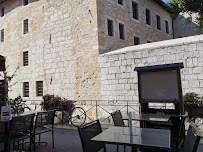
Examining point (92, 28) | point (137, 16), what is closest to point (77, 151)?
point (92, 28)

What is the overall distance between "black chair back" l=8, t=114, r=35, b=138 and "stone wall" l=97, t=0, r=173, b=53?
5396 millimetres

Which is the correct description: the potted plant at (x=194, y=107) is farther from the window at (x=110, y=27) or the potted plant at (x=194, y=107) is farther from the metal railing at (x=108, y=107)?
the window at (x=110, y=27)

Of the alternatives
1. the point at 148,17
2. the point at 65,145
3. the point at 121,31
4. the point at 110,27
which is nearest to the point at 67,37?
the point at 110,27

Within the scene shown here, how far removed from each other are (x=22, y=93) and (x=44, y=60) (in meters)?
2.64

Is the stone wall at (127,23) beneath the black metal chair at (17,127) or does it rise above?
above

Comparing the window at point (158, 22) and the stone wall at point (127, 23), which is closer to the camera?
the stone wall at point (127, 23)

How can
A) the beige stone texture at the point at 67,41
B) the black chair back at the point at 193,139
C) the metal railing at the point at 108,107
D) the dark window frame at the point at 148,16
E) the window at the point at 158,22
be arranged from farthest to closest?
the window at the point at 158,22 < the dark window frame at the point at 148,16 < the beige stone texture at the point at 67,41 < the metal railing at the point at 108,107 < the black chair back at the point at 193,139

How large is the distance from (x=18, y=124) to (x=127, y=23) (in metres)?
8.46

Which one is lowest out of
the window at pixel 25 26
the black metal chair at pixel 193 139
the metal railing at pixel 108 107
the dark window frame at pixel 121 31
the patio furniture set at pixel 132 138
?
the metal railing at pixel 108 107

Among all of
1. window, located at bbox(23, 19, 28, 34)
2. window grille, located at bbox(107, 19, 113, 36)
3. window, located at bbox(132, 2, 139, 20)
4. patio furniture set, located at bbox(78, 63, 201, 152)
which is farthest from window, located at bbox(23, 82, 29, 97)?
patio furniture set, located at bbox(78, 63, 201, 152)

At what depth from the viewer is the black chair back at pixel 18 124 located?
3150 millimetres

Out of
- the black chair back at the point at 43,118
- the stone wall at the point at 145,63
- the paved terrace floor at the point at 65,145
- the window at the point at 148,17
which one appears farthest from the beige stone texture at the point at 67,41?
the black chair back at the point at 43,118

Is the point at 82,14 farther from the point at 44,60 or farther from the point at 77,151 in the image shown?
the point at 77,151

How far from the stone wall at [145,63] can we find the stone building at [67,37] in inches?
20.6
